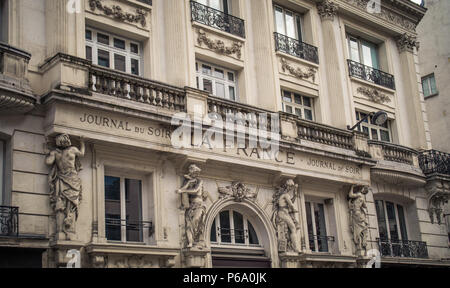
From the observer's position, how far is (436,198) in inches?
916

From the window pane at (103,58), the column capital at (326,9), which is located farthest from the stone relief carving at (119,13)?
the column capital at (326,9)

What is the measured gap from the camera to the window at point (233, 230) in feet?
55.9

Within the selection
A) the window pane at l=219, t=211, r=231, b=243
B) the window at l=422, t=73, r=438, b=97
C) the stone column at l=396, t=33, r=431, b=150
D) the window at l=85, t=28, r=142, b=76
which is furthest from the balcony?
the window at l=422, t=73, r=438, b=97

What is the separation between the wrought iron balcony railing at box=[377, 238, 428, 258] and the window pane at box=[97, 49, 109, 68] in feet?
34.8

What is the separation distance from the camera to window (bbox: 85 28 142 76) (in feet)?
53.4

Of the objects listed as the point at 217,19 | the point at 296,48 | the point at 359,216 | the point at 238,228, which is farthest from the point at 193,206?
the point at 296,48

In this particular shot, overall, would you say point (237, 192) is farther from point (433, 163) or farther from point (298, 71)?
point (433, 163)

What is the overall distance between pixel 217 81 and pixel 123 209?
5441 millimetres

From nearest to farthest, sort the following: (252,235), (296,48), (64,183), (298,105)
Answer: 1. (64,183)
2. (252,235)
3. (298,105)
4. (296,48)

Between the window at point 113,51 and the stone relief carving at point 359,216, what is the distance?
25.6 ft

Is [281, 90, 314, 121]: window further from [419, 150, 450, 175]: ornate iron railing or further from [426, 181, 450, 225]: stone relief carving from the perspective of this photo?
[426, 181, 450, 225]: stone relief carving

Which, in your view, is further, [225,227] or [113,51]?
[225,227]

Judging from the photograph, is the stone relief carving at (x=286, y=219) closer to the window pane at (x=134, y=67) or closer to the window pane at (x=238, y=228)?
the window pane at (x=238, y=228)
